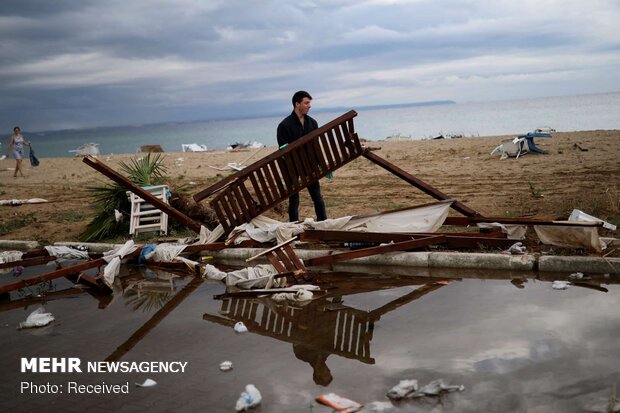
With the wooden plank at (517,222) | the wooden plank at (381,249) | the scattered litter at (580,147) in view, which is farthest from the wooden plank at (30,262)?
the scattered litter at (580,147)

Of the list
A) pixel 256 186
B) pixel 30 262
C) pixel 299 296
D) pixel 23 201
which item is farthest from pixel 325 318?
pixel 23 201

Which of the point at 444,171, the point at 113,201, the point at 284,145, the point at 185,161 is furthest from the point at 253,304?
the point at 185,161

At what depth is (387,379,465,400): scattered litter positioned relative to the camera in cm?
406

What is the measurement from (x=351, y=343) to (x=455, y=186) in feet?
28.8

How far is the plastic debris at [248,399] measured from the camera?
4.05m

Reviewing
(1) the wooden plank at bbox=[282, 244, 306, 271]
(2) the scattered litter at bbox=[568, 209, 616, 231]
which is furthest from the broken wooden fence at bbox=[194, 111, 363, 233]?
(2) the scattered litter at bbox=[568, 209, 616, 231]

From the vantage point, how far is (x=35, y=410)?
14.2 feet

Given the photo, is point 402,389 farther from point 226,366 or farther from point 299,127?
point 299,127

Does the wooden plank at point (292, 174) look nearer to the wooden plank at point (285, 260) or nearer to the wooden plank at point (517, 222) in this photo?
the wooden plank at point (285, 260)

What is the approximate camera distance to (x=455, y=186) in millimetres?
13359

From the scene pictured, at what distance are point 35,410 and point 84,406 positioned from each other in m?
0.33

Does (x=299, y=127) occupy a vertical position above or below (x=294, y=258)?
above

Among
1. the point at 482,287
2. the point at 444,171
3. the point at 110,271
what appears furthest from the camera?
the point at 444,171

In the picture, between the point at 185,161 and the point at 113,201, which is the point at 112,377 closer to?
the point at 113,201
